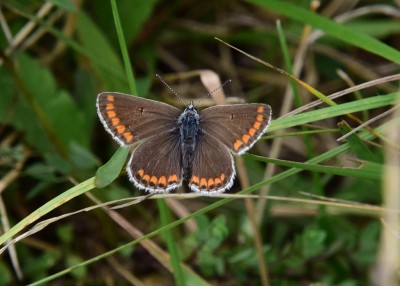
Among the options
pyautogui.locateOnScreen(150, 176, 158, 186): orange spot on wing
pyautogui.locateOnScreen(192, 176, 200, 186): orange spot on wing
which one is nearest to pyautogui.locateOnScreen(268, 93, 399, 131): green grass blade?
pyautogui.locateOnScreen(192, 176, 200, 186): orange spot on wing

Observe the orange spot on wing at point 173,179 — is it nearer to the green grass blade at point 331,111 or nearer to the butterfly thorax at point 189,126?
the butterfly thorax at point 189,126

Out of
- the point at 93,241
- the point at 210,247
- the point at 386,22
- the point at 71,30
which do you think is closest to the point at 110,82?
the point at 71,30

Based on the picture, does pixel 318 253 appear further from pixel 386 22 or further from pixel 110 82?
pixel 386 22

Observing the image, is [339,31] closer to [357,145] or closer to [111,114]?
[357,145]

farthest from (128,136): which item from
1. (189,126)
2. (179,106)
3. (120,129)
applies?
(179,106)

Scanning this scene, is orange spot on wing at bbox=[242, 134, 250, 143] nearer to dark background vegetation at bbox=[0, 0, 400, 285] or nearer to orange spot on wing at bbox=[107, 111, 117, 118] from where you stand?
dark background vegetation at bbox=[0, 0, 400, 285]

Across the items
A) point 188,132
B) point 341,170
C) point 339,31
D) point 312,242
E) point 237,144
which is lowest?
point 312,242
